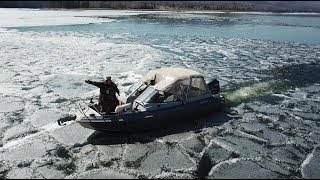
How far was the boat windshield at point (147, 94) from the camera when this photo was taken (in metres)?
12.2

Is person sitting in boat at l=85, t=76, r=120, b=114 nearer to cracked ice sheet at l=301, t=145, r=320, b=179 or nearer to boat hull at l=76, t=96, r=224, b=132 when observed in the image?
boat hull at l=76, t=96, r=224, b=132

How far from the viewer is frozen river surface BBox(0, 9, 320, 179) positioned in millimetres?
9656

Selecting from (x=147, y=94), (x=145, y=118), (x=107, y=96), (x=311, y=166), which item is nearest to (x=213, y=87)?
(x=147, y=94)

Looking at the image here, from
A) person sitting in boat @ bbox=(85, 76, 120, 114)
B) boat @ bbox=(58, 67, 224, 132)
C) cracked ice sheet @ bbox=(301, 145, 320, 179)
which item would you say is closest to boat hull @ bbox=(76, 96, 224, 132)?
boat @ bbox=(58, 67, 224, 132)

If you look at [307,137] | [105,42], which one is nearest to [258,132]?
[307,137]

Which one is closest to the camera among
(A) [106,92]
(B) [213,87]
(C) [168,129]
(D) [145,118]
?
(D) [145,118]

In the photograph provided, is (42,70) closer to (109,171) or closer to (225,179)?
(109,171)

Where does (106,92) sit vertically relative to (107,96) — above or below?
above

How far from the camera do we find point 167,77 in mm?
12945

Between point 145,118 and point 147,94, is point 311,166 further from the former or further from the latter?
point 147,94

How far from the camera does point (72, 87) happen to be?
17.1 m

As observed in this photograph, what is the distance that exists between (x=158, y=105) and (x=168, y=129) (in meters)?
0.94

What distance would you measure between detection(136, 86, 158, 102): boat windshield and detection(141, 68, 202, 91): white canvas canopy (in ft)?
0.65

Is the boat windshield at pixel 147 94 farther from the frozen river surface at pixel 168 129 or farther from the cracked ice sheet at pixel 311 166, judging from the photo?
the cracked ice sheet at pixel 311 166
